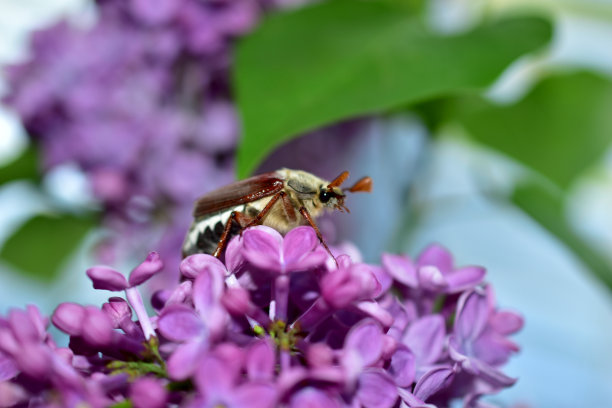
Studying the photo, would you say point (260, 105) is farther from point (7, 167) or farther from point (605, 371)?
point (605, 371)

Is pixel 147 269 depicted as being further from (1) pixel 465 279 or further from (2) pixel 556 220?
(2) pixel 556 220

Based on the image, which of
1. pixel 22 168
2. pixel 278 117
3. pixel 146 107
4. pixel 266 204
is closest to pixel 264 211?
pixel 266 204

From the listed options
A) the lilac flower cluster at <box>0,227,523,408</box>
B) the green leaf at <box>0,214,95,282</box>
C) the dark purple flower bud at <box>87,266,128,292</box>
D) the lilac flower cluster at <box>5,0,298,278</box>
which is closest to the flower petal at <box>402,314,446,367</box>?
the lilac flower cluster at <box>0,227,523,408</box>

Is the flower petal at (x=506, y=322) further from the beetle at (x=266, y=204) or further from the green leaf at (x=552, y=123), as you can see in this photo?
the green leaf at (x=552, y=123)

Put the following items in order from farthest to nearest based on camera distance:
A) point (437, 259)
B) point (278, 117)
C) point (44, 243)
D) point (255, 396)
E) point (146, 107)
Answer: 1. point (44, 243)
2. point (146, 107)
3. point (278, 117)
4. point (437, 259)
5. point (255, 396)

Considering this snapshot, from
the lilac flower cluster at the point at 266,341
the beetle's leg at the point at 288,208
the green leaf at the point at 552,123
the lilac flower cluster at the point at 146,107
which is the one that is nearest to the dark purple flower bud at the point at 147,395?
the lilac flower cluster at the point at 266,341
